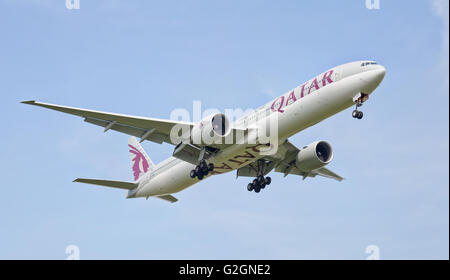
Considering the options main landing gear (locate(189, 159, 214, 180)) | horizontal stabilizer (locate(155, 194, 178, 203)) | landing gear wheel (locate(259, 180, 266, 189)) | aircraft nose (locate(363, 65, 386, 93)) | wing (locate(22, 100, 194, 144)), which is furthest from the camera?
horizontal stabilizer (locate(155, 194, 178, 203))

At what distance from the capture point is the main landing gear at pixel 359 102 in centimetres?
3090

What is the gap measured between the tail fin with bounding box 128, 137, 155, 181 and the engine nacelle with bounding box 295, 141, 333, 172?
31.1 ft

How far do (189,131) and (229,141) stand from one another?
2.25 meters

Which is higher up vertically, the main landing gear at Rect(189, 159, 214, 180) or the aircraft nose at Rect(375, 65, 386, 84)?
the aircraft nose at Rect(375, 65, 386, 84)

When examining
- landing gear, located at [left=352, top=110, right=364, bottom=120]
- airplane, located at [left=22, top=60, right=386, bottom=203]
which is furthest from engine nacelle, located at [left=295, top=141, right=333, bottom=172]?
landing gear, located at [left=352, top=110, right=364, bottom=120]

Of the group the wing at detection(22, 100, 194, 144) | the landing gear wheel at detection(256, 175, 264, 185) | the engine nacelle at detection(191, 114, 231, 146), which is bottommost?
the landing gear wheel at detection(256, 175, 264, 185)

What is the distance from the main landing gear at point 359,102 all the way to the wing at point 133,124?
8.56 metres

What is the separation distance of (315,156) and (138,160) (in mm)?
12214

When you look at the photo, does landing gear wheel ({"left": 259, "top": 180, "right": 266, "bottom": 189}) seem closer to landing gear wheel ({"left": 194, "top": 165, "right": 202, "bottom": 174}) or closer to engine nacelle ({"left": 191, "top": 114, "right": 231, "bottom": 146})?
landing gear wheel ({"left": 194, "top": 165, "right": 202, "bottom": 174})

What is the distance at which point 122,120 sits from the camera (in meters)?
33.8

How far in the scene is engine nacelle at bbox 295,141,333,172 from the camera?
3781cm
